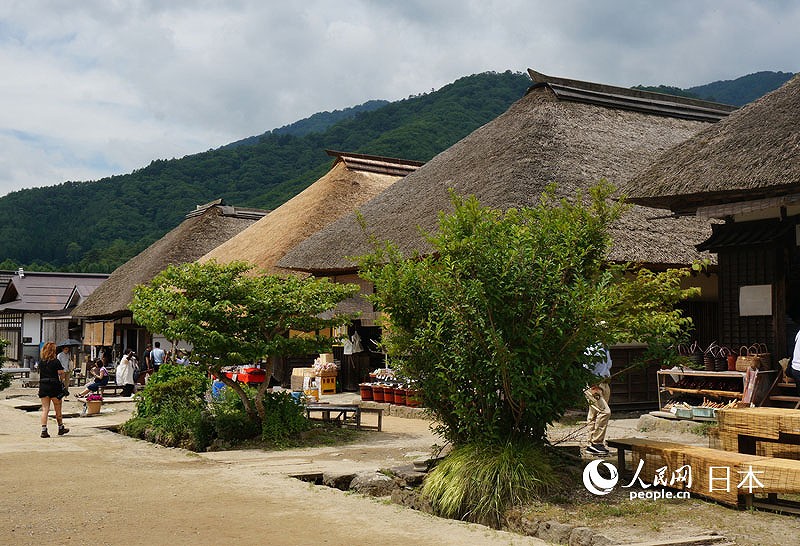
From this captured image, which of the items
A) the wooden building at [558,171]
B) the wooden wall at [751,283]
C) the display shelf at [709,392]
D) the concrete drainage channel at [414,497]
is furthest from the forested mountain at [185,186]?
the concrete drainage channel at [414,497]

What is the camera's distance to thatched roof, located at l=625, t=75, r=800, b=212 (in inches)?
377

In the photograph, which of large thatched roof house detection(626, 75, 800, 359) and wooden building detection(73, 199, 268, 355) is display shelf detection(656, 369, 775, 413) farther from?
wooden building detection(73, 199, 268, 355)

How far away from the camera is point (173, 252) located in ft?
94.8

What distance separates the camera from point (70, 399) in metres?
20.3

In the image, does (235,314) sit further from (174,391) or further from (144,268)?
(144,268)

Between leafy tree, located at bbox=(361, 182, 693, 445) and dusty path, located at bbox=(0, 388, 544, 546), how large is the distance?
123 centimetres

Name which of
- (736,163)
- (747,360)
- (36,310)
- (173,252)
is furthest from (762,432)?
(36,310)

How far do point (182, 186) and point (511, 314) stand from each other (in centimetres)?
4849

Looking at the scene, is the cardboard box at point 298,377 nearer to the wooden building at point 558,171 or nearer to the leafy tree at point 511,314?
the wooden building at point 558,171

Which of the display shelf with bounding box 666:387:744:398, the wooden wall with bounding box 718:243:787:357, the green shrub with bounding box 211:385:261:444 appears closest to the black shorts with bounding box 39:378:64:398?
the green shrub with bounding box 211:385:261:444

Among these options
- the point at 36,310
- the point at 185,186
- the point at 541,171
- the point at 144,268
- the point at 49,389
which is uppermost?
the point at 185,186

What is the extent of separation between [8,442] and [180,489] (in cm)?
550

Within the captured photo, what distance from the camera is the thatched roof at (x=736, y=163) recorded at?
9578 mm

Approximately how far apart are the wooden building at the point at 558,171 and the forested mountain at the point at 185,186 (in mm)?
25535
